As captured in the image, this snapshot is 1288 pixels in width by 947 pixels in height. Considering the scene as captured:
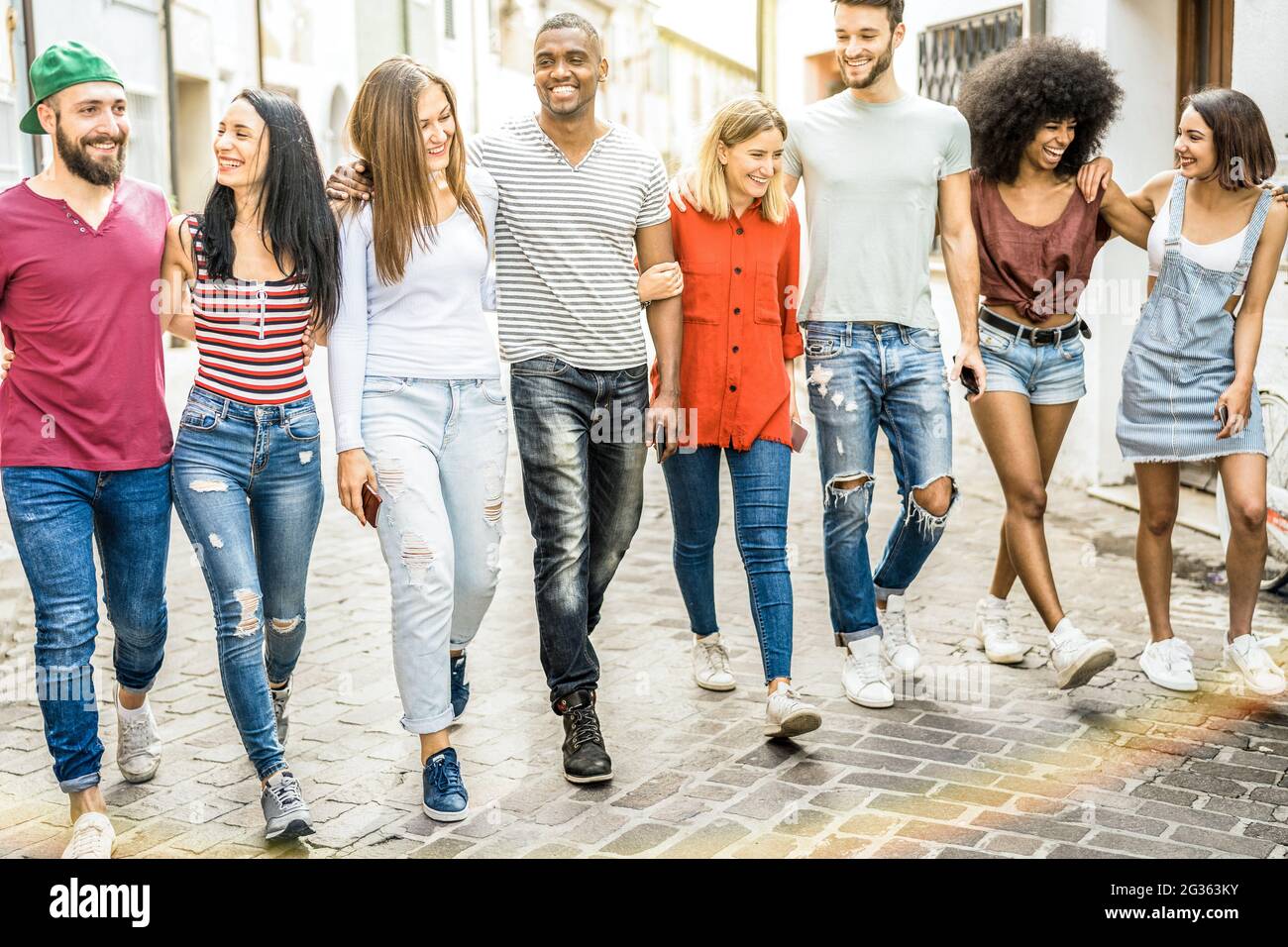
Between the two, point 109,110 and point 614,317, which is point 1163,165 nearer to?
point 614,317

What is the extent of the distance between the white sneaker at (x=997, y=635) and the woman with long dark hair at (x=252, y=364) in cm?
278

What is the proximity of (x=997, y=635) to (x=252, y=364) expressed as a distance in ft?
10.1

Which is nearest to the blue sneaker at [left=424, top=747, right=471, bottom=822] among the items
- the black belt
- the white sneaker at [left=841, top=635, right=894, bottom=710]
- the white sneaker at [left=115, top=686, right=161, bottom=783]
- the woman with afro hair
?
the white sneaker at [left=115, top=686, right=161, bottom=783]

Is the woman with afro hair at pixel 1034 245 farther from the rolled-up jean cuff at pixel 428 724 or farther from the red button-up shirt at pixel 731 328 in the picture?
the rolled-up jean cuff at pixel 428 724

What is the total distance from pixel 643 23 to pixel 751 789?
1803 inches

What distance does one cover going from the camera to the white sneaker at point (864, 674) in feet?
17.5

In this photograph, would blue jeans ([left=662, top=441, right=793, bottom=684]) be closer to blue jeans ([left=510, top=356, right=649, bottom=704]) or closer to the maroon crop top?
blue jeans ([left=510, top=356, right=649, bottom=704])

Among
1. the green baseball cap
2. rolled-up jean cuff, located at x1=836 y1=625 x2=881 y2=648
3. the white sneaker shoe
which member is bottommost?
the white sneaker shoe

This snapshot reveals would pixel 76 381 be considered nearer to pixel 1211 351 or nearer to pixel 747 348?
pixel 747 348

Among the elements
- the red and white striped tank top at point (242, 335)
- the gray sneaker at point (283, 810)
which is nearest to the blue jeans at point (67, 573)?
the red and white striped tank top at point (242, 335)

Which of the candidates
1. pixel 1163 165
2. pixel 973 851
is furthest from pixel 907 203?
pixel 1163 165

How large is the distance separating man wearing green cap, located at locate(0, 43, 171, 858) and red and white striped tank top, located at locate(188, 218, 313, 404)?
0.48 feet

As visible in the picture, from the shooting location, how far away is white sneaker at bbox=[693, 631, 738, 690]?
559 centimetres

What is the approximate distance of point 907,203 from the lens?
17.0 feet
